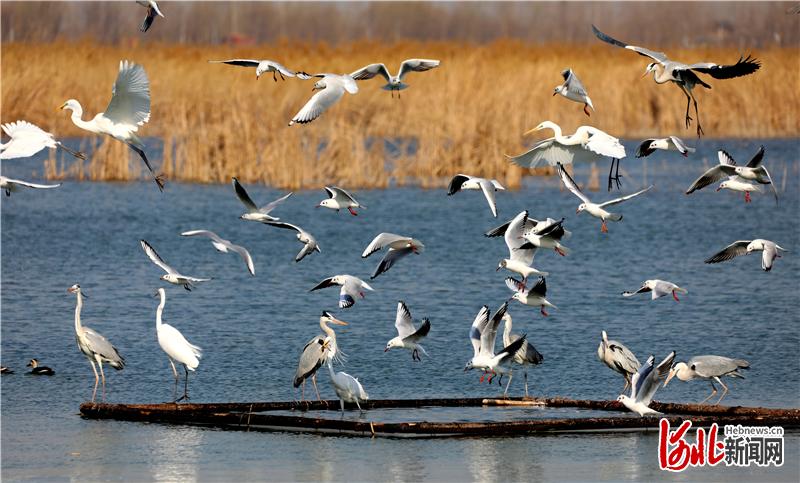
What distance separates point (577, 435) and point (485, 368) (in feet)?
3.80

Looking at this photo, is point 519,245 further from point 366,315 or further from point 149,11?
point 366,315

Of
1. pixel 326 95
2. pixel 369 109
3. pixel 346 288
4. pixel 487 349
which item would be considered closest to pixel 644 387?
pixel 487 349

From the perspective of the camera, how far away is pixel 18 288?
17.4 m

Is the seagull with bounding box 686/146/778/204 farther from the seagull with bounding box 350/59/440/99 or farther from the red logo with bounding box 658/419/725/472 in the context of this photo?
the seagull with bounding box 350/59/440/99

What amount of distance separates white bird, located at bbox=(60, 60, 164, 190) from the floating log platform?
6.29 feet

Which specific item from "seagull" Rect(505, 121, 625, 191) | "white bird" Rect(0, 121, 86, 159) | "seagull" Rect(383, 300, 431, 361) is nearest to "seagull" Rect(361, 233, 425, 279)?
"seagull" Rect(383, 300, 431, 361)

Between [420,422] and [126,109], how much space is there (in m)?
3.60

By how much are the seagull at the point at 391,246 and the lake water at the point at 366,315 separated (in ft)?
3.82

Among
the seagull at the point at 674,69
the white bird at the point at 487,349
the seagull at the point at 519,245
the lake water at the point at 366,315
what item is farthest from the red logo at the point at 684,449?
the seagull at the point at 674,69

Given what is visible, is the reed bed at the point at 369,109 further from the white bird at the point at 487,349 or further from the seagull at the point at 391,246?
the white bird at the point at 487,349

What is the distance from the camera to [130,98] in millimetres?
11188

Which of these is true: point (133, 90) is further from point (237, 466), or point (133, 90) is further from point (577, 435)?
point (577, 435)

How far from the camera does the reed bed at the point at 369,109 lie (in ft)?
80.4

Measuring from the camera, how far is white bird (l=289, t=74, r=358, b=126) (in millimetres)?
10940
